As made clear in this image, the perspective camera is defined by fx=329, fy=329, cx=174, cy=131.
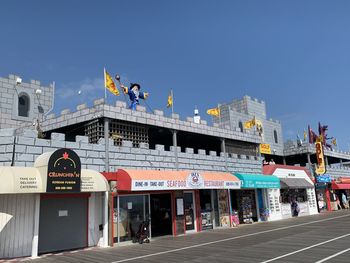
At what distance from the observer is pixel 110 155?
1559 centimetres

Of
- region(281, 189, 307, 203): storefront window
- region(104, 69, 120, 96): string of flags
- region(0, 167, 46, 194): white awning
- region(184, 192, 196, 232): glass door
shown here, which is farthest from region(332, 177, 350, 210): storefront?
region(0, 167, 46, 194): white awning

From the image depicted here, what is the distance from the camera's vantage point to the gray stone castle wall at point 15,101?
19562mm

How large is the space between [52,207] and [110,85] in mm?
6549

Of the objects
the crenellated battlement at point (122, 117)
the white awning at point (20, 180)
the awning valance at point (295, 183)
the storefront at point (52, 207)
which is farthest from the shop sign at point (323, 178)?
the white awning at point (20, 180)

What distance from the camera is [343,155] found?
43875 mm

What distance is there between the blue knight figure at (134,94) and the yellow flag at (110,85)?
2.73ft

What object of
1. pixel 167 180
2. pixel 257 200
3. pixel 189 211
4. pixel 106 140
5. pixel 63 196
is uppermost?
pixel 106 140

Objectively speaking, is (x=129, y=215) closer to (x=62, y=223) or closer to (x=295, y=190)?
(x=62, y=223)

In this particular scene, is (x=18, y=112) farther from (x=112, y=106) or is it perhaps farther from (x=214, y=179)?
(x=214, y=179)

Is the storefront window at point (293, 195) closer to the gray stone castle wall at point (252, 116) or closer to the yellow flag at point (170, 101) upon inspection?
the gray stone castle wall at point (252, 116)

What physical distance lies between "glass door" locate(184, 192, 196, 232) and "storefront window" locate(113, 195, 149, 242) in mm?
3129

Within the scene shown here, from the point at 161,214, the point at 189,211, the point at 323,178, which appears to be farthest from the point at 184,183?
the point at 323,178

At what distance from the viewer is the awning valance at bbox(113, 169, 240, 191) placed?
14.9 meters

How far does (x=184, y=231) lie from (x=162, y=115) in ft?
21.8
